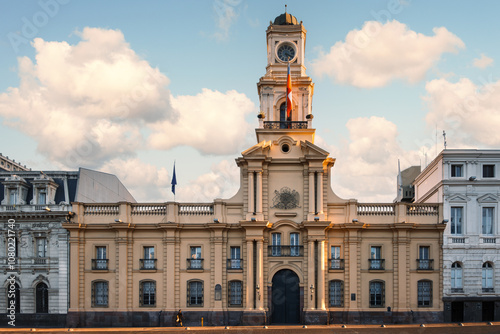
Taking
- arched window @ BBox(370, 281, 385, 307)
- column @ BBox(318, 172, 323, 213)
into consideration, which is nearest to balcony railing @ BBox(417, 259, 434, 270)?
arched window @ BBox(370, 281, 385, 307)

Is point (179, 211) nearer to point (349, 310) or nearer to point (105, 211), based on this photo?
point (105, 211)

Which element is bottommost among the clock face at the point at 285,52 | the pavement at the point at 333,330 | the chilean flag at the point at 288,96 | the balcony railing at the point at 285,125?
the pavement at the point at 333,330

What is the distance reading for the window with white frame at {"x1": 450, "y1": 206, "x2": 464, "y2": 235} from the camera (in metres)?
49.2

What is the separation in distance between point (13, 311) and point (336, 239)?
2713 centimetres

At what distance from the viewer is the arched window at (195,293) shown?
49.3 meters

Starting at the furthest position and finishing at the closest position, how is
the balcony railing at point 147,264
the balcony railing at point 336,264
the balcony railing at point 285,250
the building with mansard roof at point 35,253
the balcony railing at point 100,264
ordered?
the balcony railing at point 147,264, the balcony railing at point 100,264, the balcony railing at point 336,264, the balcony railing at point 285,250, the building with mansard roof at point 35,253

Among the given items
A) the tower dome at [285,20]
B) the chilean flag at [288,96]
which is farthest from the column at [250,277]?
the tower dome at [285,20]

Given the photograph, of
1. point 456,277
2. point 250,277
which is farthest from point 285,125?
point 456,277

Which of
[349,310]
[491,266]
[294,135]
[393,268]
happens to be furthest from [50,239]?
[491,266]

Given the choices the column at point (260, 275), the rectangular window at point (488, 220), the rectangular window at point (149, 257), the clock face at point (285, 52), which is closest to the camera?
the column at point (260, 275)

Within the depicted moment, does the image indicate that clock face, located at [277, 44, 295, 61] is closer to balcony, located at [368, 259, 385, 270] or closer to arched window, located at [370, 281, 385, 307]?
balcony, located at [368, 259, 385, 270]

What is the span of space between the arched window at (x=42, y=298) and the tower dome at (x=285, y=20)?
30.8 m

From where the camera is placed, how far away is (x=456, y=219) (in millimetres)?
49188

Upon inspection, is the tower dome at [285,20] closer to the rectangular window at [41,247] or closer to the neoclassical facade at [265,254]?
the neoclassical facade at [265,254]
